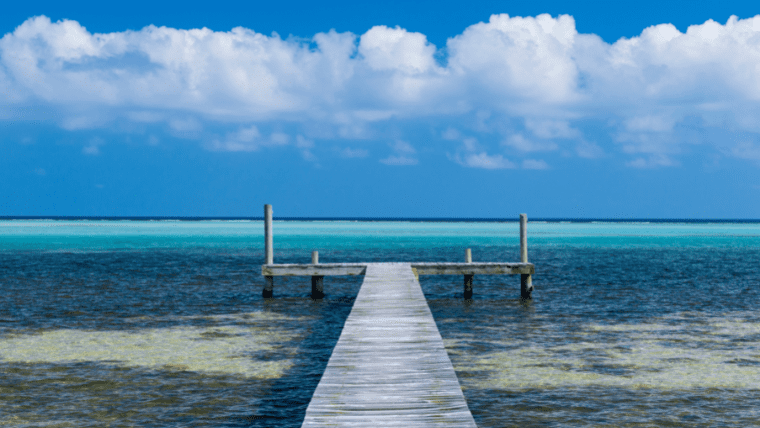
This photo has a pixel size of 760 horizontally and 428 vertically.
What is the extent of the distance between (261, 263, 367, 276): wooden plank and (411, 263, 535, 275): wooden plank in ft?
5.03

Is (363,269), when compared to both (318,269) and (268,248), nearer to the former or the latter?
(318,269)

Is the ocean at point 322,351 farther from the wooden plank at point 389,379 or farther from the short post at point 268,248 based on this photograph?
the wooden plank at point 389,379

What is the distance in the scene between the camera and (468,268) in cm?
1870

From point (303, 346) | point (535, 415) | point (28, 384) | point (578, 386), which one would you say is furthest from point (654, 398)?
point (28, 384)

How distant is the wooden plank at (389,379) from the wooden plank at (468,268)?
7.92m

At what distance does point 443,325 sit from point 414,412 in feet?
30.8

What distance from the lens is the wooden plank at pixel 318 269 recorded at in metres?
18.3

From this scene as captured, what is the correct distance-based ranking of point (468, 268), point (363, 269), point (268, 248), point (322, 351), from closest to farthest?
point (322, 351) < point (363, 269) < point (468, 268) < point (268, 248)

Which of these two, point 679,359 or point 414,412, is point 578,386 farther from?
point 414,412

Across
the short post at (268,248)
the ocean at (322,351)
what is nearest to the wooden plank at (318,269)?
the short post at (268,248)

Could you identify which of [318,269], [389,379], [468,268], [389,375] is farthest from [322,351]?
[468,268]

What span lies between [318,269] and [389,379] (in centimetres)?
1199

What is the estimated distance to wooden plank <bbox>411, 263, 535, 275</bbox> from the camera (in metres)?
18.4

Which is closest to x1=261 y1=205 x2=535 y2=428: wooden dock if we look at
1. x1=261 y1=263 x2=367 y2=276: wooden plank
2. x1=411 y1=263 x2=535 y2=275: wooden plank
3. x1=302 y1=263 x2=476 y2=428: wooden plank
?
x1=302 y1=263 x2=476 y2=428: wooden plank
